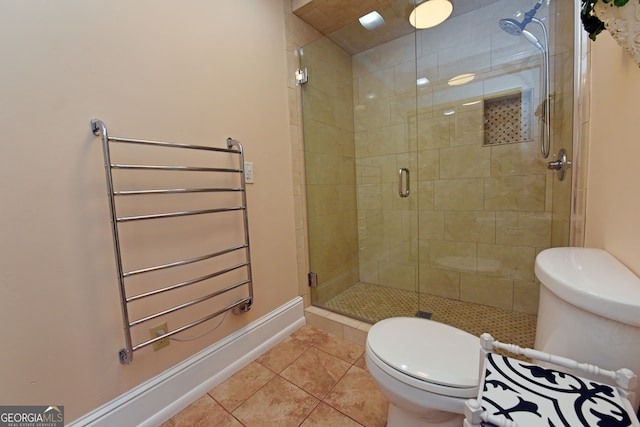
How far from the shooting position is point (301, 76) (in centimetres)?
191

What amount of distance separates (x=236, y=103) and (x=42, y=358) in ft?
4.46

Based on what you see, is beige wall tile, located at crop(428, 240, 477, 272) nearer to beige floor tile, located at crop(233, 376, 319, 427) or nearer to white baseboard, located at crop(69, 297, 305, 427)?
white baseboard, located at crop(69, 297, 305, 427)

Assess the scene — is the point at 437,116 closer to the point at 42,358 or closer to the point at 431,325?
the point at 431,325

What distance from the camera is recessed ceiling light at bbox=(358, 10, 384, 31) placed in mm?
1940

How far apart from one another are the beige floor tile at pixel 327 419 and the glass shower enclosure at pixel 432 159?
772 mm

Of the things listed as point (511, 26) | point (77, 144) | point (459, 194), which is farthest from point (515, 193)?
point (77, 144)

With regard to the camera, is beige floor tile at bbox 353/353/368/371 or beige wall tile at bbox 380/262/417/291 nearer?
beige floor tile at bbox 353/353/368/371

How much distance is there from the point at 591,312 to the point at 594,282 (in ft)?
0.33

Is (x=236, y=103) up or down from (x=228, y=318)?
up

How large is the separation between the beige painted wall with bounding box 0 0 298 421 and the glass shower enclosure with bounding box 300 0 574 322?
3.05ft

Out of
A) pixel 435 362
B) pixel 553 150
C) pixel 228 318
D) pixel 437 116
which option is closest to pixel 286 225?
pixel 228 318

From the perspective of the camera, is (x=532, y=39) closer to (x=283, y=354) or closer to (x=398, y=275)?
(x=398, y=275)

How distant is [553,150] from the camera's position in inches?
61.0

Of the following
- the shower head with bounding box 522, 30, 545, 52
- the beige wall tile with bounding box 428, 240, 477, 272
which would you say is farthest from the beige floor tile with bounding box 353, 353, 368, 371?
the shower head with bounding box 522, 30, 545, 52
